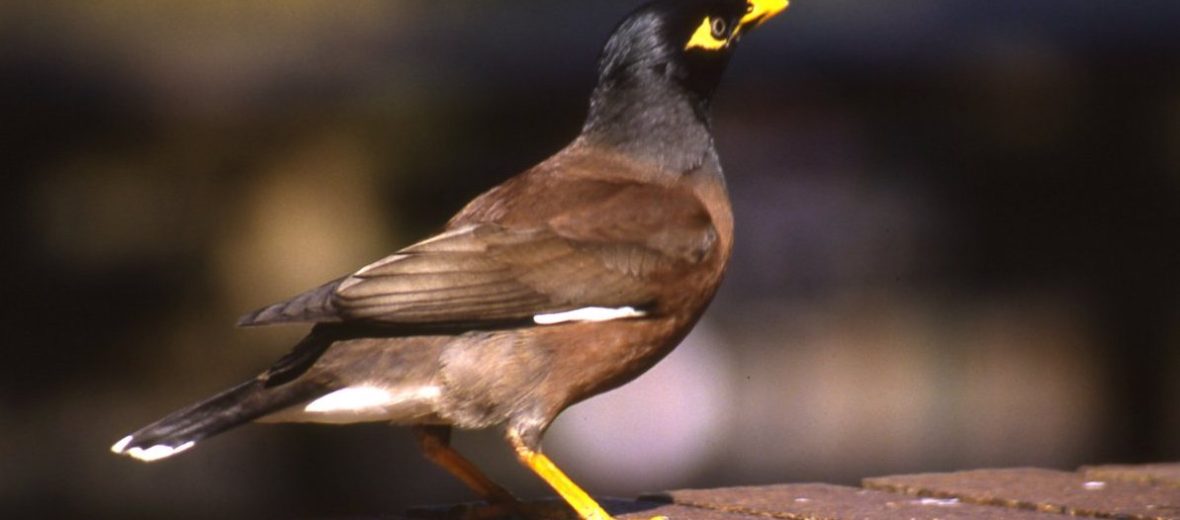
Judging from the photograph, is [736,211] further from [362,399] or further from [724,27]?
[362,399]

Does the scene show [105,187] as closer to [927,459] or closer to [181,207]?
[181,207]

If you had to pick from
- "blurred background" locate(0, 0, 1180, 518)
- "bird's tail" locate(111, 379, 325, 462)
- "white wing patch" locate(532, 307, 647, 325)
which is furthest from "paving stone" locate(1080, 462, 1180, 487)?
"blurred background" locate(0, 0, 1180, 518)

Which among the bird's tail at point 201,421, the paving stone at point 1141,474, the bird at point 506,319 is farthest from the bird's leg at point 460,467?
the paving stone at point 1141,474

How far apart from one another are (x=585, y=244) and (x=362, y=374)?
686mm

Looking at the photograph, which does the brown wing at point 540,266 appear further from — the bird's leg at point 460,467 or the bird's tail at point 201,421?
the bird's leg at point 460,467

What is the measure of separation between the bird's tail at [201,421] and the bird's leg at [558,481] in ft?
1.91

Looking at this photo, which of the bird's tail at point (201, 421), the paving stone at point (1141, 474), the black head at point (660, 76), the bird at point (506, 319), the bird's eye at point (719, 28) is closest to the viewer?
the bird's tail at point (201, 421)

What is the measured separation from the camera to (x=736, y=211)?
14.1m

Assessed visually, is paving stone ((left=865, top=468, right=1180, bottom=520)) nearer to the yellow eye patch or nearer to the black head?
the black head

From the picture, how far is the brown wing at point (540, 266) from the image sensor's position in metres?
5.79

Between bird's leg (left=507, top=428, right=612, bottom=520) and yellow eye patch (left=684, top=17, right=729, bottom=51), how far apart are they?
1.37 meters

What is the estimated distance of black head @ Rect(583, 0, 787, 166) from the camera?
6.67 metres

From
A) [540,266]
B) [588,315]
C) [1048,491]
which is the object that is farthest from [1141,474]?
[540,266]

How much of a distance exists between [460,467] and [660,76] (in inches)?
50.9
